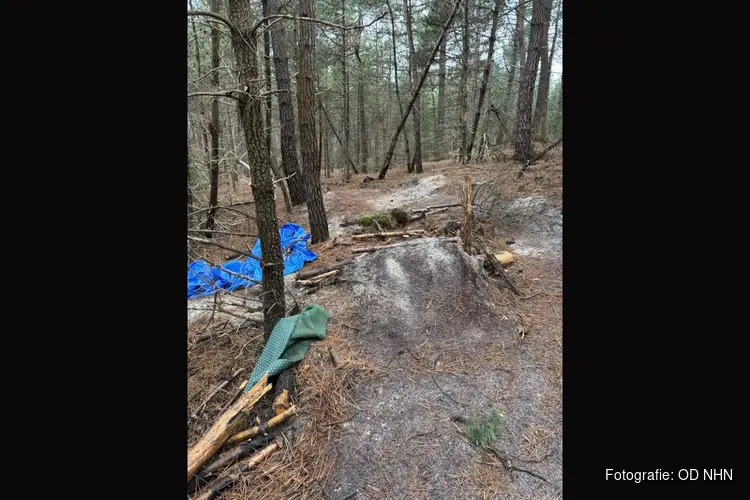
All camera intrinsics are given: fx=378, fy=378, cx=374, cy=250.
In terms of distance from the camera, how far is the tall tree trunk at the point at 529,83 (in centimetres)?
921

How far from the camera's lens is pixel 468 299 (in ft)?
14.5

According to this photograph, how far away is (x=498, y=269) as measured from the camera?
5.29 metres

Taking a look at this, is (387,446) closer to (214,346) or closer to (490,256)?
(214,346)

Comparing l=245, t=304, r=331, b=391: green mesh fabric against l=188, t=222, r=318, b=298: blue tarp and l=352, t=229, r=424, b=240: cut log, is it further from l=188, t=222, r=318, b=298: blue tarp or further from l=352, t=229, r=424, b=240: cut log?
l=352, t=229, r=424, b=240: cut log

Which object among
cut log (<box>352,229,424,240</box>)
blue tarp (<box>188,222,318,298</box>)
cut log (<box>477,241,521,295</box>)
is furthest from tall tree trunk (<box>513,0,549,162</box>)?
blue tarp (<box>188,222,318,298</box>)

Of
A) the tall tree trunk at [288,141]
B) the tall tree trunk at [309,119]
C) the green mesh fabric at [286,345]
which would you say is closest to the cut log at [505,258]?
the tall tree trunk at [309,119]

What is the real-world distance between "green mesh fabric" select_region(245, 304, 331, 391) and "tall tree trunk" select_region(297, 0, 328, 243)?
3.17 metres

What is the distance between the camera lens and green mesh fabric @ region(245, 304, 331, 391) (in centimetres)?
A: 336

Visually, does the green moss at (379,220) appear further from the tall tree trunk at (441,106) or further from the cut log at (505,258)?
the tall tree trunk at (441,106)

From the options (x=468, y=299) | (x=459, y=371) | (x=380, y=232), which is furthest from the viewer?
(x=380, y=232)

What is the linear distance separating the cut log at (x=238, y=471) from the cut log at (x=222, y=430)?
0.51ft

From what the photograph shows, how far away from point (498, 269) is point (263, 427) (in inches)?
145
